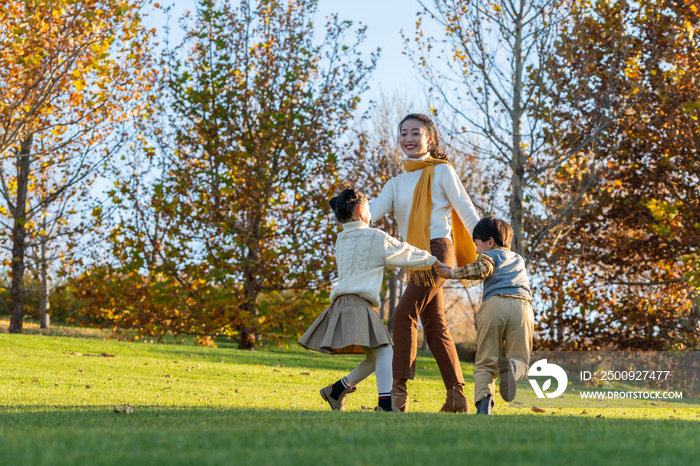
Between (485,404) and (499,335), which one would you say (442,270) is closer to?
(499,335)

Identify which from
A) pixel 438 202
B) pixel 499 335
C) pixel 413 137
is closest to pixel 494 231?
pixel 438 202

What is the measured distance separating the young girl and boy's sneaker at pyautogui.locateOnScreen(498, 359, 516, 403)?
0.77 metres

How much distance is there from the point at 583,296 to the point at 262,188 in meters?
7.30

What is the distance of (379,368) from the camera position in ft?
14.0

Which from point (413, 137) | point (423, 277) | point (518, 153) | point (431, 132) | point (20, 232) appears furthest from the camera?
point (20, 232)

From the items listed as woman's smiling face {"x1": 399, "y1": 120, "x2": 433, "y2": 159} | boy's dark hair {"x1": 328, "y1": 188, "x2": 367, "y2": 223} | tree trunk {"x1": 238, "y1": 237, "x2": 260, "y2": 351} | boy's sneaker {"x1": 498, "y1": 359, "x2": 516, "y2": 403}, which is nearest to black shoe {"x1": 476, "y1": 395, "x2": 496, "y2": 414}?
boy's sneaker {"x1": 498, "y1": 359, "x2": 516, "y2": 403}

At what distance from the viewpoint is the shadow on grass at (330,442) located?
203 cm

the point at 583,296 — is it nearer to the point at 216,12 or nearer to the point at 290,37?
the point at 290,37

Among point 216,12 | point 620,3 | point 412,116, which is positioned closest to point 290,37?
point 216,12

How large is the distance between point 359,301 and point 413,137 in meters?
1.46

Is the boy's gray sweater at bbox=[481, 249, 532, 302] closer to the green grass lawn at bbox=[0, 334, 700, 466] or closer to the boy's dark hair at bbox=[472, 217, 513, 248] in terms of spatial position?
the boy's dark hair at bbox=[472, 217, 513, 248]

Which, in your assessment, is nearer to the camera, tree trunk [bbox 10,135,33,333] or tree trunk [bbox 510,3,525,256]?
tree trunk [bbox 510,3,525,256]

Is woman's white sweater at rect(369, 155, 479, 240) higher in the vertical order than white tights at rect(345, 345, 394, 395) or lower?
higher

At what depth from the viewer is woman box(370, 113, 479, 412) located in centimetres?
451
